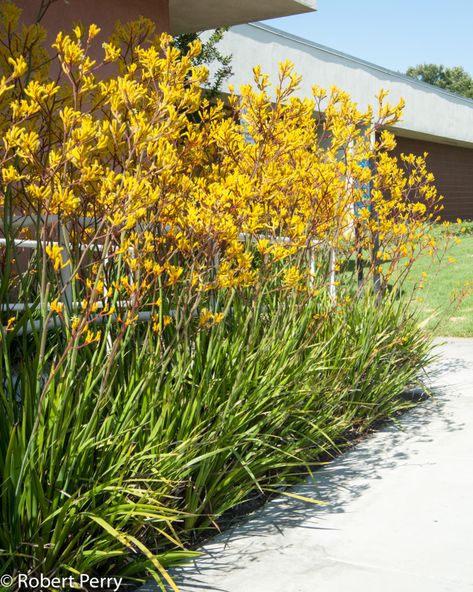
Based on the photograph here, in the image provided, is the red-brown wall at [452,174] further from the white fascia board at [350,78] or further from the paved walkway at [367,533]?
the paved walkway at [367,533]

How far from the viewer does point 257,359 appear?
484cm

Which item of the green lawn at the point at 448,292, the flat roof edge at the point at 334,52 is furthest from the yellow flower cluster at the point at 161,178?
the flat roof edge at the point at 334,52

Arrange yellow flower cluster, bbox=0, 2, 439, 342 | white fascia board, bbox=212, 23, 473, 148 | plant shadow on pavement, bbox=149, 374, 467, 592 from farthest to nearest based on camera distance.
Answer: white fascia board, bbox=212, 23, 473, 148 → plant shadow on pavement, bbox=149, 374, 467, 592 → yellow flower cluster, bbox=0, 2, 439, 342

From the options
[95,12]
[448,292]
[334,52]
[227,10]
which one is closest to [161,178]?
[95,12]

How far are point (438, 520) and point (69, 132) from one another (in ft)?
8.78

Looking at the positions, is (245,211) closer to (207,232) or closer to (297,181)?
(207,232)

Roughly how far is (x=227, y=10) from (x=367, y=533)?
894 cm

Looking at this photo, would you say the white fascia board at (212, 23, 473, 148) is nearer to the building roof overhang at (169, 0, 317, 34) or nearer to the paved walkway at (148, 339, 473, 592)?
the building roof overhang at (169, 0, 317, 34)

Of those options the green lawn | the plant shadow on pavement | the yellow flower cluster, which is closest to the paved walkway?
the plant shadow on pavement

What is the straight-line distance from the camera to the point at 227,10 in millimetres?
11531

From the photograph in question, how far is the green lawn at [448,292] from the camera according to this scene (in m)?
8.98

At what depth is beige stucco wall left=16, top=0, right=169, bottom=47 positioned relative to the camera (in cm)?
894

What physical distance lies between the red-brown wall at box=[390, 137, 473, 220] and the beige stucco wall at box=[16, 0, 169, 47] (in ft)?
79.7

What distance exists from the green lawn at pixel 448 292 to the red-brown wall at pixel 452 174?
11098 millimetres
